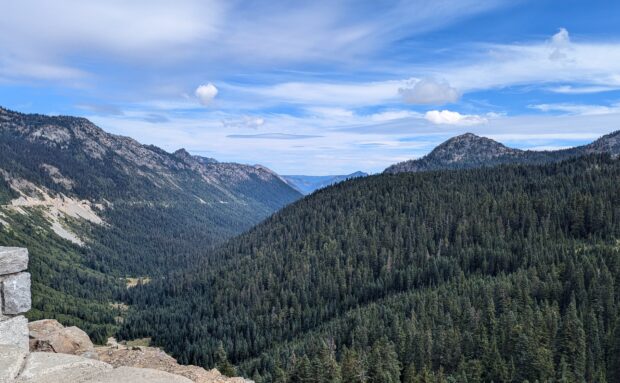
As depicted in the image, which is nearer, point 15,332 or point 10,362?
point 10,362

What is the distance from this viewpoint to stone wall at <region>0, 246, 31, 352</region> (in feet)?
99.1

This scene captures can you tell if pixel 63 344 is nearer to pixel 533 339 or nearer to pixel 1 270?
pixel 1 270

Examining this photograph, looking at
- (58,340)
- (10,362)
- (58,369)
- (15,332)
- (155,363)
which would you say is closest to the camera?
(10,362)

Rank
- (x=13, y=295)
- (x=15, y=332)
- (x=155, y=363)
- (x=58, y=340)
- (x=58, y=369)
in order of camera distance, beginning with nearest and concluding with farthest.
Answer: (x=58, y=369)
(x=13, y=295)
(x=15, y=332)
(x=155, y=363)
(x=58, y=340)

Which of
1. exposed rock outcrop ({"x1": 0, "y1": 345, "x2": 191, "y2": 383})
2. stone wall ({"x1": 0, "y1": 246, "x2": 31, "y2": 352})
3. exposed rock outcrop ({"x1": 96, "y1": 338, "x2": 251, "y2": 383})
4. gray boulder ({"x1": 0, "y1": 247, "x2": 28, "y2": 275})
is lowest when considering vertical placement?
exposed rock outcrop ({"x1": 96, "y1": 338, "x2": 251, "y2": 383})

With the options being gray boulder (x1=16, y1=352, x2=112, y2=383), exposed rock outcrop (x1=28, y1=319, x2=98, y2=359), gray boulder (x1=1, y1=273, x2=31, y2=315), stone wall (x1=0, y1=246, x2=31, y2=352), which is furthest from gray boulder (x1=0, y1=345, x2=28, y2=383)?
exposed rock outcrop (x1=28, y1=319, x2=98, y2=359)

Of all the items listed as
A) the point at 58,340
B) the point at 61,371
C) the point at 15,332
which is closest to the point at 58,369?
the point at 61,371

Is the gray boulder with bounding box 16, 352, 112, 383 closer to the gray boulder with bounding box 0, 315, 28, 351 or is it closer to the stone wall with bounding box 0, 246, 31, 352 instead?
the gray boulder with bounding box 0, 315, 28, 351

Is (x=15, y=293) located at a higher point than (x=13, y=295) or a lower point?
higher

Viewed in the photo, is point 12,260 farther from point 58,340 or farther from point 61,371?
point 58,340

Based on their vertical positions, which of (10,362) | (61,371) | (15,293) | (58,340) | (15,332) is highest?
(15,293)

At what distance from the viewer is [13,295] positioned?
3061cm

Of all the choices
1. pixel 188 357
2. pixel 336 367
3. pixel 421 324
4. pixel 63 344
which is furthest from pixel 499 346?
pixel 63 344

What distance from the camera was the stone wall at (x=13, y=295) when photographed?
30.2 meters
